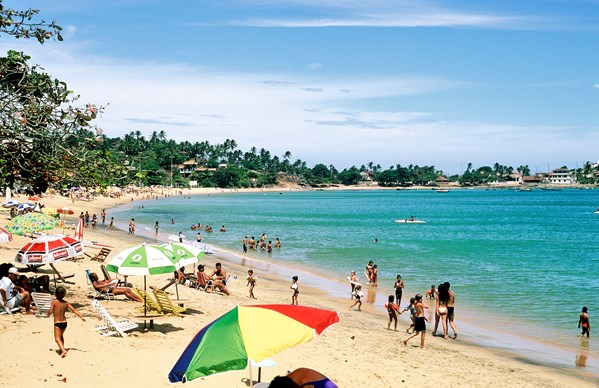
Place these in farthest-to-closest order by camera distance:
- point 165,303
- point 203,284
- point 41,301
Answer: point 203,284, point 165,303, point 41,301

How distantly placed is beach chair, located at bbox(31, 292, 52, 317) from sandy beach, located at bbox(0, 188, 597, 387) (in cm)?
38

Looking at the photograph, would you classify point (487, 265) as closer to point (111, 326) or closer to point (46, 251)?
point (46, 251)

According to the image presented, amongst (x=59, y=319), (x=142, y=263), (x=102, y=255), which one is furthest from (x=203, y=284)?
(x=59, y=319)

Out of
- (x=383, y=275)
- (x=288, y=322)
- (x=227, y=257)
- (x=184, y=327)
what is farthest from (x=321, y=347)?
(x=227, y=257)

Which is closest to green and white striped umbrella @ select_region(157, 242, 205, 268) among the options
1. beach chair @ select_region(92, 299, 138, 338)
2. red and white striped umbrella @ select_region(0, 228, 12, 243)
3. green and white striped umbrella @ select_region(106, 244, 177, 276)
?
green and white striped umbrella @ select_region(106, 244, 177, 276)

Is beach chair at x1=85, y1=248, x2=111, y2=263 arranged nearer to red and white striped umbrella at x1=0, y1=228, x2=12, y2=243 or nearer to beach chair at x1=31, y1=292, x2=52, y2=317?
red and white striped umbrella at x1=0, y1=228, x2=12, y2=243

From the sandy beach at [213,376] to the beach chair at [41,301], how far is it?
1.25 ft

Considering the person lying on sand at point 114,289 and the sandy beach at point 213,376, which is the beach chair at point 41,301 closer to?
the sandy beach at point 213,376

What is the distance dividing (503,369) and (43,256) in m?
12.0

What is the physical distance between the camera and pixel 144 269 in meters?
12.0

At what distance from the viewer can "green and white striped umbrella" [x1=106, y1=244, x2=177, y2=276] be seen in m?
12.0

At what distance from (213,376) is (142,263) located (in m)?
3.25

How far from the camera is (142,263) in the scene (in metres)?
12.1

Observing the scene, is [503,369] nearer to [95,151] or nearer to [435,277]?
[95,151]
